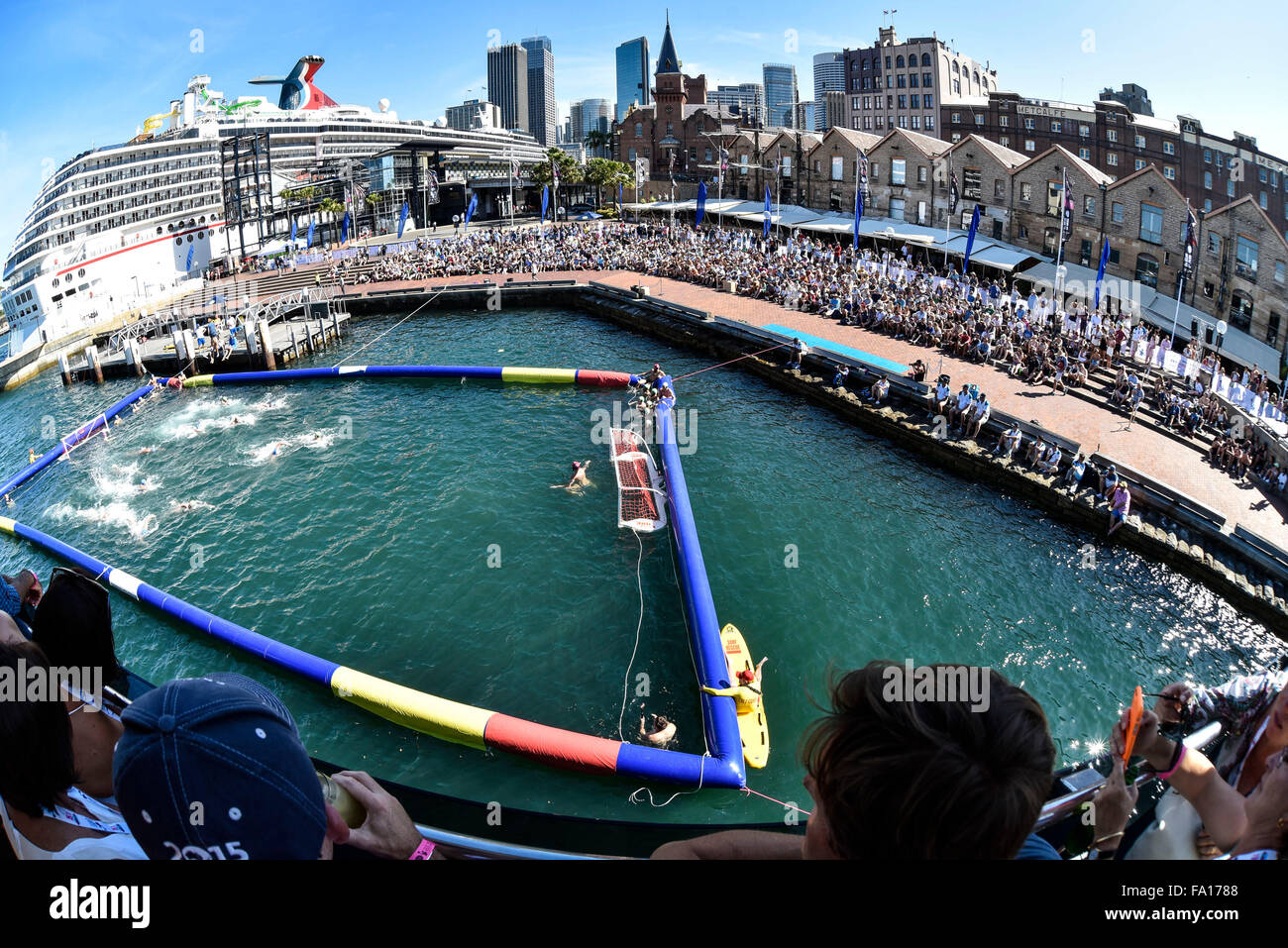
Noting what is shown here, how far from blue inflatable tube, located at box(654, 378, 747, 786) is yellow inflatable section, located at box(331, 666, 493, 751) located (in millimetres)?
4137

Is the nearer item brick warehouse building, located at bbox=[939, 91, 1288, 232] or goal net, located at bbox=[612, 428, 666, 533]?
goal net, located at bbox=[612, 428, 666, 533]

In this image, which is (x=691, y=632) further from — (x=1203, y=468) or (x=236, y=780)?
(x=1203, y=468)

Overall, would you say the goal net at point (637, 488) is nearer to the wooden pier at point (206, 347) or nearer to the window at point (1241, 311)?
the window at point (1241, 311)

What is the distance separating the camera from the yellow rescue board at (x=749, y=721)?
1309 centimetres

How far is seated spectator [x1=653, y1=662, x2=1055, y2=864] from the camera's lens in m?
1.72

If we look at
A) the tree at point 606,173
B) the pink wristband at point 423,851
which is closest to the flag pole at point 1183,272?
the pink wristband at point 423,851

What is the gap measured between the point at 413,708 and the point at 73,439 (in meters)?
26.9

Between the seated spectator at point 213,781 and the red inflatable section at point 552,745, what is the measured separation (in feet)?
36.4

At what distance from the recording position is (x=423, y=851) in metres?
3.31

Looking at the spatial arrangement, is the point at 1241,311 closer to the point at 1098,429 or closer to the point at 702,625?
the point at 1098,429

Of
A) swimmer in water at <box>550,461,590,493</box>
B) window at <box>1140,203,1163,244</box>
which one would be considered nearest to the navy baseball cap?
swimmer in water at <box>550,461,590,493</box>

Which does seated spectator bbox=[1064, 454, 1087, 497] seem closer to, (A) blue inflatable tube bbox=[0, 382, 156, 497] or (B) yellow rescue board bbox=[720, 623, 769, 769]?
(B) yellow rescue board bbox=[720, 623, 769, 769]
